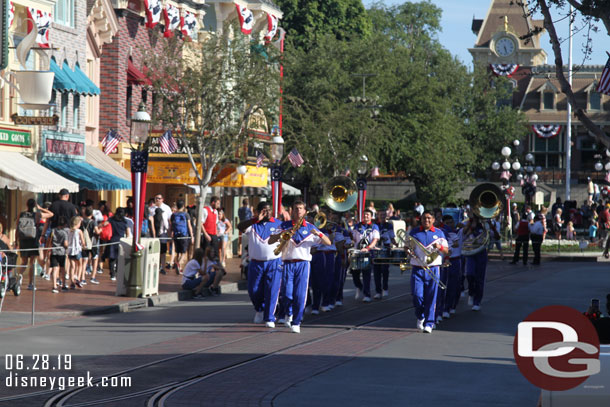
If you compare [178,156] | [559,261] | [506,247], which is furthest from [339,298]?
[506,247]

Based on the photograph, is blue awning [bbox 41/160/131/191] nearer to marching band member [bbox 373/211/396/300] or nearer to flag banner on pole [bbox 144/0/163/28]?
flag banner on pole [bbox 144/0/163/28]

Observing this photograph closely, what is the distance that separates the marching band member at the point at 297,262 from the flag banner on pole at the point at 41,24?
42.7 feet

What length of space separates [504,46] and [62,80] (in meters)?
70.6

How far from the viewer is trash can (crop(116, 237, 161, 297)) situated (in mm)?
19859

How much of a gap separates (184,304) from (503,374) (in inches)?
371

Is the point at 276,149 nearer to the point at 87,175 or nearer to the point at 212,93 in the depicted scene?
the point at 212,93

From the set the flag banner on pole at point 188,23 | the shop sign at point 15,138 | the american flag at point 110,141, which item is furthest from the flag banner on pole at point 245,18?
the shop sign at point 15,138

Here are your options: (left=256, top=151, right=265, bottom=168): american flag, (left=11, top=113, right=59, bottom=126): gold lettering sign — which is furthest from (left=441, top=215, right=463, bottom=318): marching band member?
(left=256, top=151, right=265, bottom=168): american flag

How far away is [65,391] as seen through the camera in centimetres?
1005

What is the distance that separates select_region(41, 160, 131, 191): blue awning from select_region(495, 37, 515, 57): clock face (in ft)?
223

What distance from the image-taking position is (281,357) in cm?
1239

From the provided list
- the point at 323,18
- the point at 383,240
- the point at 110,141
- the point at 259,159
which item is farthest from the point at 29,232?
the point at 323,18

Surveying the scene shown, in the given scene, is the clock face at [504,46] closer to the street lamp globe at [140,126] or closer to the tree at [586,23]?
the street lamp globe at [140,126]

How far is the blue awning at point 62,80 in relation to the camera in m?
26.2
